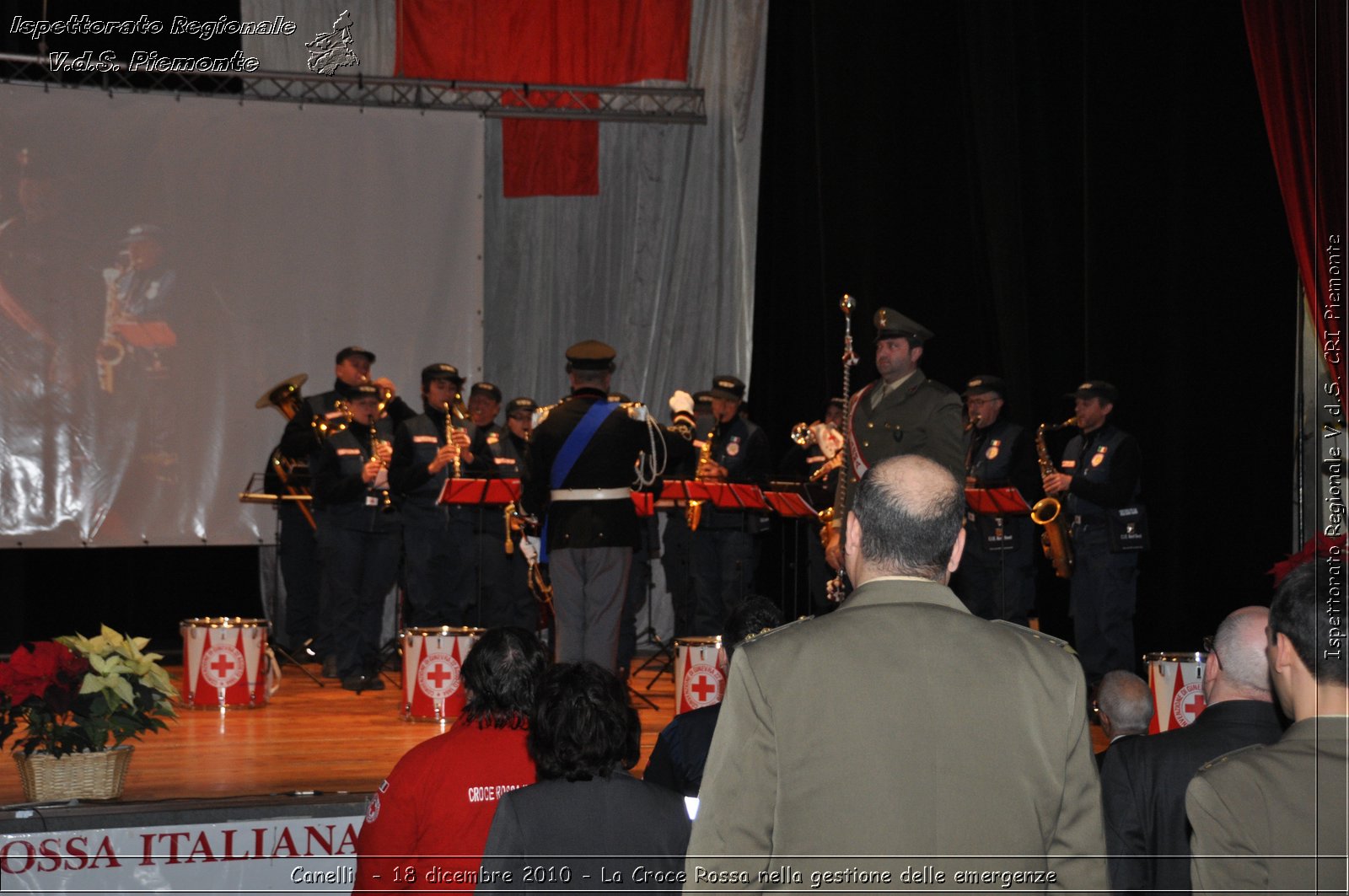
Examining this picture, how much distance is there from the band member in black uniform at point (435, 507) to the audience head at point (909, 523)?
6667 millimetres

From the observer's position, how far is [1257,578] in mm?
7051

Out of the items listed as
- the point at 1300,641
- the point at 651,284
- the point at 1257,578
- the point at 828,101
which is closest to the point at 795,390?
the point at 651,284

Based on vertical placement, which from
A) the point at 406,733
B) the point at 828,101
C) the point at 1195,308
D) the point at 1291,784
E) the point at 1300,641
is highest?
the point at 828,101

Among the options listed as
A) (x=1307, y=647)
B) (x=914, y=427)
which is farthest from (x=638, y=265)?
(x=1307, y=647)

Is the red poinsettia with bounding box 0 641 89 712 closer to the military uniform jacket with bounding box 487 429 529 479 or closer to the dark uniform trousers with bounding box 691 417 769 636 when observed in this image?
the military uniform jacket with bounding box 487 429 529 479

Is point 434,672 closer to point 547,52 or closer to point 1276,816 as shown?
point 1276,816

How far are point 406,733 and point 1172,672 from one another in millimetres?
3817

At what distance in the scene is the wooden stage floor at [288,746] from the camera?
5.74 m

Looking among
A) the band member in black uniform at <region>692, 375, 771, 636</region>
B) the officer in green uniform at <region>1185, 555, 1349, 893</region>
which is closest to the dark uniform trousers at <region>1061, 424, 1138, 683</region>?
the band member in black uniform at <region>692, 375, 771, 636</region>

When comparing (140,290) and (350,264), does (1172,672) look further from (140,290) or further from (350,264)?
(140,290)

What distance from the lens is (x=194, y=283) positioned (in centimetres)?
1007

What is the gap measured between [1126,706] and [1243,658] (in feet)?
3.28

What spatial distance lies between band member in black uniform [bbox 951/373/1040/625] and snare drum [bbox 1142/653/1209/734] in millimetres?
2123

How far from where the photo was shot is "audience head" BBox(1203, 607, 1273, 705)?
116 inches
